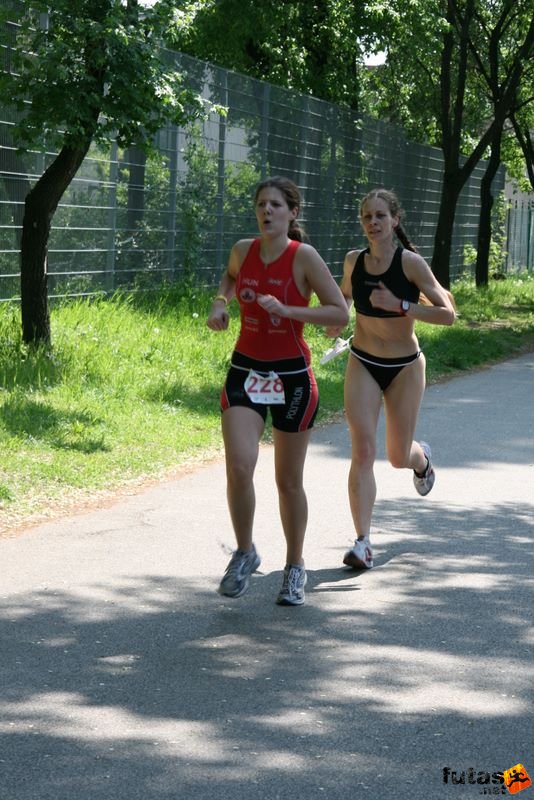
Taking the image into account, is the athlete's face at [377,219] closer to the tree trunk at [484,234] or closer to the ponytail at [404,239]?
the ponytail at [404,239]

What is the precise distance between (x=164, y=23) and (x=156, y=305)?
231 inches

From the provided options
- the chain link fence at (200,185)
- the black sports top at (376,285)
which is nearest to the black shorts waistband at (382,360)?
the black sports top at (376,285)

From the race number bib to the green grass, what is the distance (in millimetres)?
2253

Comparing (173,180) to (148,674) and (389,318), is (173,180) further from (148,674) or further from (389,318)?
(148,674)

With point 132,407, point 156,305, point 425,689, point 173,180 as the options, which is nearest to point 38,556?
point 425,689

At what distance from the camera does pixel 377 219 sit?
7.35 metres

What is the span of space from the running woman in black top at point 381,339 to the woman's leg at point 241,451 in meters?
1.07

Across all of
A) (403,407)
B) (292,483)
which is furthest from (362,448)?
(292,483)

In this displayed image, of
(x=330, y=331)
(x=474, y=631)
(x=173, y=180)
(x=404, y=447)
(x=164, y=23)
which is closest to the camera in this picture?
(x=474, y=631)

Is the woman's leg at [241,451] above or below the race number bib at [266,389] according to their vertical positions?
below

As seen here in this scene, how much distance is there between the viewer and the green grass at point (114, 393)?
30.6 ft

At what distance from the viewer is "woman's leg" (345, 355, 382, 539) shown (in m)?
7.46

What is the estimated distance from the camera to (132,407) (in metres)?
12.0

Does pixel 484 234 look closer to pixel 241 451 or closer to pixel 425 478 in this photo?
pixel 425 478
